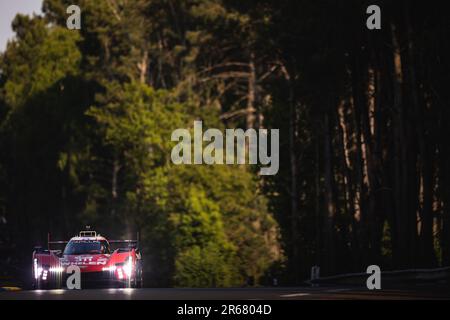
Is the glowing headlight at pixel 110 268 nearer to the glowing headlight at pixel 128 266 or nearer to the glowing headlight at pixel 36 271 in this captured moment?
the glowing headlight at pixel 128 266

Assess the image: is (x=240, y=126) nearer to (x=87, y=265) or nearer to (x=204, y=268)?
(x=204, y=268)

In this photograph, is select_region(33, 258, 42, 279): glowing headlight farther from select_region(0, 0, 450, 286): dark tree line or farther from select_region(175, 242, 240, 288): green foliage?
select_region(175, 242, 240, 288): green foliage

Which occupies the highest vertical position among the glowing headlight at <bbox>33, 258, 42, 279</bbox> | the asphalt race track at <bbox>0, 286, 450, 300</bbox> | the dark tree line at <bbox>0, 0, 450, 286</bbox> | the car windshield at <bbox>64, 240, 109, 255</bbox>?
the dark tree line at <bbox>0, 0, 450, 286</bbox>

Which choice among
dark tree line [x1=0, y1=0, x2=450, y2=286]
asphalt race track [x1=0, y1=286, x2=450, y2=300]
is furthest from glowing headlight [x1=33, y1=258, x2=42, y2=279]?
dark tree line [x1=0, y1=0, x2=450, y2=286]

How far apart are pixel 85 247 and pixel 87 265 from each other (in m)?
0.66

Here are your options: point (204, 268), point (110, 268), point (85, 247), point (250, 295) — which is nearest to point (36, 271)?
point (85, 247)

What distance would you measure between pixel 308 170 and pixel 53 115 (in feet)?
127

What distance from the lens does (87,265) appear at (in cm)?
2981

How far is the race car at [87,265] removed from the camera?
2961cm

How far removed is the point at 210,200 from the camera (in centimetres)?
6944

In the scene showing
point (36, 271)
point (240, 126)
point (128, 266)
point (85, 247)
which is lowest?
point (36, 271)

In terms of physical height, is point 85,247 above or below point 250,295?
above

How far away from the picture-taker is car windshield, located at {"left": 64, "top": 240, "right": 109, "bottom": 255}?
99.2ft
